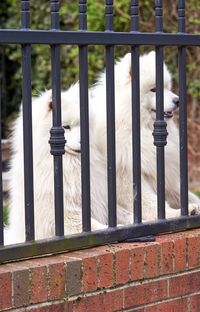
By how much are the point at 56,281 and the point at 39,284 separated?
3.8 inches

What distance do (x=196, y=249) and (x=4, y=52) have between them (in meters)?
8.57

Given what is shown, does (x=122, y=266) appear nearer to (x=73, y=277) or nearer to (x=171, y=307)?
(x=73, y=277)

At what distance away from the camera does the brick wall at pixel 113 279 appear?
3.22 metres

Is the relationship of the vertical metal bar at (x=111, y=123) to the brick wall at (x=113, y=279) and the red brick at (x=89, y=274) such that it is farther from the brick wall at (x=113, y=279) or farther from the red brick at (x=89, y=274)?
the red brick at (x=89, y=274)

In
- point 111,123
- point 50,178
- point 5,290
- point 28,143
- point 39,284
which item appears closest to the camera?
point 5,290

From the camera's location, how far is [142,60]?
16.7 ft

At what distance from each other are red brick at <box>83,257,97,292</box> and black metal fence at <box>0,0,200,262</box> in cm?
14

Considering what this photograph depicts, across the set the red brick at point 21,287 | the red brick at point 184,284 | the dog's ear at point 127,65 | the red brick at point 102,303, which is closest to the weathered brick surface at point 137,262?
the red brick at point 102,303

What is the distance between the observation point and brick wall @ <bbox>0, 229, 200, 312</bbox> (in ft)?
10.6

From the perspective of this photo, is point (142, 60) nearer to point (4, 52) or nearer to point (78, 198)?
point (78, 198)

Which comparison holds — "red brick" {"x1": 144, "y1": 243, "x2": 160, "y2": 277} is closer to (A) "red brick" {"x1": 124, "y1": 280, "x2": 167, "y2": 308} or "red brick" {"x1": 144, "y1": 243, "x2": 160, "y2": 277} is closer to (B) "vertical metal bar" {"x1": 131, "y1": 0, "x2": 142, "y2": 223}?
(A) "red brick" {"x1": 124, "y1": 280, "x2": 167, "y2": 308}

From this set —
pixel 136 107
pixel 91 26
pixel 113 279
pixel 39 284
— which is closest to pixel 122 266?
pixel 113 279

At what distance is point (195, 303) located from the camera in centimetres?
390

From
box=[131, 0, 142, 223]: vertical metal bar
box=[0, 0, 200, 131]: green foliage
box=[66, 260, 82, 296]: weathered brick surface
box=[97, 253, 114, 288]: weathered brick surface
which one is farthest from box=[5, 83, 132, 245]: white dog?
box=[0, 0, 200, 131]: green foliage
